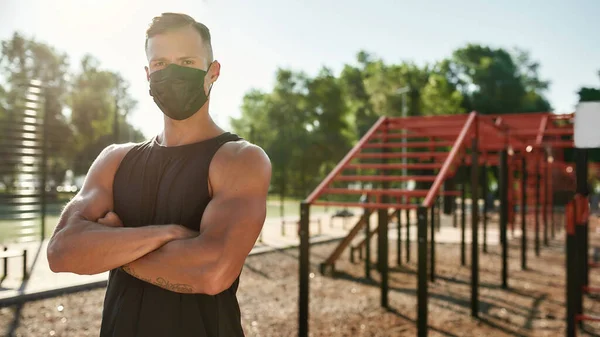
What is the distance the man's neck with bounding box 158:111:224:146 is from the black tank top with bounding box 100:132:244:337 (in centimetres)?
4

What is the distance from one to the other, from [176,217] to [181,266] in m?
0.18

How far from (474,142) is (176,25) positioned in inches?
237

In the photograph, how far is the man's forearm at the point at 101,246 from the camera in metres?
1.71

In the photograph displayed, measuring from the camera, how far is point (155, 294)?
1.80 m

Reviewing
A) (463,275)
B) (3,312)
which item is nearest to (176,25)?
(3,312)

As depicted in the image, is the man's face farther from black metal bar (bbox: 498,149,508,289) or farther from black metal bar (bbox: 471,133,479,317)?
black metal bar (bbox: 498,149,508,289)

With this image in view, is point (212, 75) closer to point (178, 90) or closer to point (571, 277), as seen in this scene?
point (178, 90)

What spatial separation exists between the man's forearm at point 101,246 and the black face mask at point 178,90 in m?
0.43

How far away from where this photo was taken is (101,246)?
1.74m

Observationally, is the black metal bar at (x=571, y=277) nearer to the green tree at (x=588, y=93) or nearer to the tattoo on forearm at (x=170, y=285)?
the tattoo on forearm at (x=170, y=285)

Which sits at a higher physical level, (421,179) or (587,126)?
(587,126)

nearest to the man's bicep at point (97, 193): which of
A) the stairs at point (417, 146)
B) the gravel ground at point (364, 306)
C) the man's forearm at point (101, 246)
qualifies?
the man's forearm at point (101, 246)

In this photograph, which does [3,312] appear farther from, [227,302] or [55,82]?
[55,82]

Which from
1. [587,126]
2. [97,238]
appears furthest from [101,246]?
[587,126]
